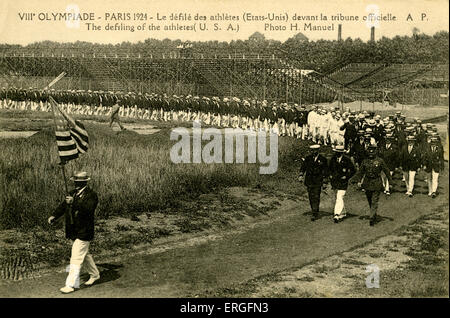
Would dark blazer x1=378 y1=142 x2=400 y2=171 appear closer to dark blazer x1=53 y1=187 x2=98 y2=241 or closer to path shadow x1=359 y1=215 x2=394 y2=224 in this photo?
path shadow x1=359 y1=215 x2=394 y2=224

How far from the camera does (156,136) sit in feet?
45.7

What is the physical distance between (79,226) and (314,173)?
189 inches

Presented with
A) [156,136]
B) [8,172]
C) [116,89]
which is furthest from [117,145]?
[116,89]

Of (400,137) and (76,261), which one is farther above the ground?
(400,137)

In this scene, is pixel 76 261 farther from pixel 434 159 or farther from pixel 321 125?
pixel 321 125

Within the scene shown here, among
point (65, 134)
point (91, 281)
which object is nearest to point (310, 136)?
point (65, 134)

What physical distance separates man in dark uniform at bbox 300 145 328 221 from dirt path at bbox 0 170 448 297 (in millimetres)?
380

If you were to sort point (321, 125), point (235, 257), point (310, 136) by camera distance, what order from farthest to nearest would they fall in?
point (310, 136), point (321, 125), point (235, 257)

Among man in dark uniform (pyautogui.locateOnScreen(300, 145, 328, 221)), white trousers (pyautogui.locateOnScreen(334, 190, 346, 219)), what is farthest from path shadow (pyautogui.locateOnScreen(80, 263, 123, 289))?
white trousers (pyautogui.locateOnScreen(334, 190, 346, 219))

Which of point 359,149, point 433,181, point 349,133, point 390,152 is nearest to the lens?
point 433,181

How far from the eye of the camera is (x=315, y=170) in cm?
1020

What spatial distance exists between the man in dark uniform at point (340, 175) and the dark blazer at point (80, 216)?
4.70 meters

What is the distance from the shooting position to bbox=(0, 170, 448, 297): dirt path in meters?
7.23

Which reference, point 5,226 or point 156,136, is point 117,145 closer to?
point 156,136
